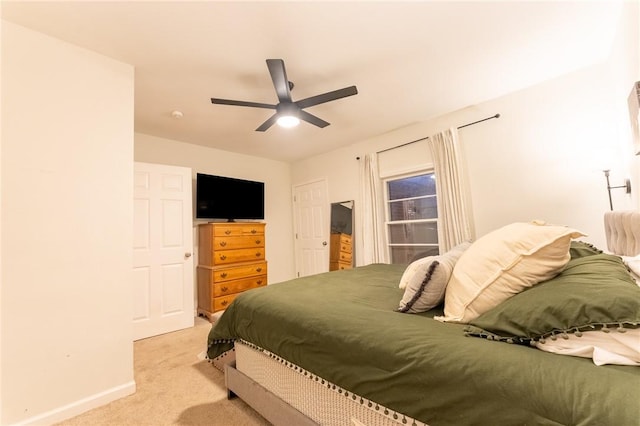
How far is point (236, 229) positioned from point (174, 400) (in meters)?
2.42

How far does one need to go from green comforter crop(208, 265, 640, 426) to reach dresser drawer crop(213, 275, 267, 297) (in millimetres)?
2273

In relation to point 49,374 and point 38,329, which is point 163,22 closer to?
point 38,329

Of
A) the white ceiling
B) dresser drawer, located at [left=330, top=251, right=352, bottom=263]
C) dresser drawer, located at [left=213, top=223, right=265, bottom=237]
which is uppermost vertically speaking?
the white ceiling

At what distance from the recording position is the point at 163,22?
1.83m

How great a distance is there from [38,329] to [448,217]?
3.68 meters

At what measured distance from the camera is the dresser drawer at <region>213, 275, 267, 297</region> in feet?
12.4

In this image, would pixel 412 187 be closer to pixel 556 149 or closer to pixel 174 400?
pixel 556 149

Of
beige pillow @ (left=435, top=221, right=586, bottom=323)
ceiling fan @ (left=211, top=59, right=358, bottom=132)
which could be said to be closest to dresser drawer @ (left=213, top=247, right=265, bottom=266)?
ceiling fan @ (left=211, top=59, right=358, bottom=132)

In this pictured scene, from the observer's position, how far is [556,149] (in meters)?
2.74

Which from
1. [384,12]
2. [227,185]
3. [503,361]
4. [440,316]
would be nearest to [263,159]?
[227,185]

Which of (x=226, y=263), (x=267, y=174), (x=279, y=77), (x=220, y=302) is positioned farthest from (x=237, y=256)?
(x=279, y=77)

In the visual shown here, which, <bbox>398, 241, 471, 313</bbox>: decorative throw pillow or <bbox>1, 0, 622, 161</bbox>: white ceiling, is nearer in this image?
<bbox>398, 241, 471, 313</bbox>: decorative throw pillow

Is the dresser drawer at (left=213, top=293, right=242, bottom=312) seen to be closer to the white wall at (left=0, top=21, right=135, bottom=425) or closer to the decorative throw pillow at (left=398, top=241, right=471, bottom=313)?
the white wall at (left=0, top=21, right=135, bottom=425)

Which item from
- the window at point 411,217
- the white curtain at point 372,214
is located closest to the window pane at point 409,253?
the window at point 411,217
